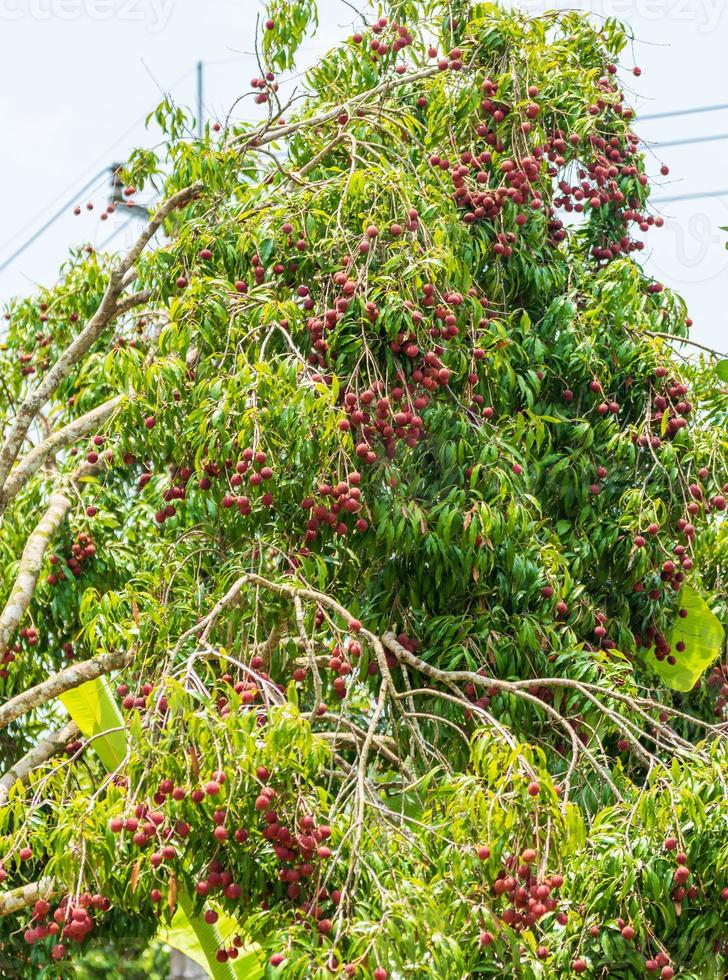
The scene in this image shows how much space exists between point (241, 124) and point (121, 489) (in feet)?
5.76

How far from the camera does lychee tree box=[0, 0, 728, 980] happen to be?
3.41 meters

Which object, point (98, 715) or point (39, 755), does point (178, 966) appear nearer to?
point (39, 755)

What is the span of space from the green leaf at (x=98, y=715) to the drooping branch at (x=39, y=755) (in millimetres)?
100

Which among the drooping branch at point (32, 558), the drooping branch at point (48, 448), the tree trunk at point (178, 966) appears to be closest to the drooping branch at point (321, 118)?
the drooping branch at point (48, 448)

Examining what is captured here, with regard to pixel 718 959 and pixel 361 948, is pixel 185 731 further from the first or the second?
pixel 718 959

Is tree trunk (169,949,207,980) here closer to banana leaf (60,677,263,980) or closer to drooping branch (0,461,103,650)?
banana leaf (60,677,263,980)

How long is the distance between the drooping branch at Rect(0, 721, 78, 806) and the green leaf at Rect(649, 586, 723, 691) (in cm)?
240

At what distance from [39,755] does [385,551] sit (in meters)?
1.66

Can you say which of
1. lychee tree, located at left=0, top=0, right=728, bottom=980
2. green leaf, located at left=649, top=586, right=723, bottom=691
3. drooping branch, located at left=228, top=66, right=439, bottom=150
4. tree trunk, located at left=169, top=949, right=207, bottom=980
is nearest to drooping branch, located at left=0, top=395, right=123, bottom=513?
lychee tree, located at left=0, top=0, right=728, bottom=980

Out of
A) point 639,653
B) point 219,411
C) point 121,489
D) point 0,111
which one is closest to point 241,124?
point 121,489

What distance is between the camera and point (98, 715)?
533cm

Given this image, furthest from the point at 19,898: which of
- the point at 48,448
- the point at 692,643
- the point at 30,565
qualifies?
the point at 692,643

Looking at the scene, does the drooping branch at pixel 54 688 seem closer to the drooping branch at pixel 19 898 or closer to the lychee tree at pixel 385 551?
the lychee tree at pixel 385 551

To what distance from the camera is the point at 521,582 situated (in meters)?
4.79
